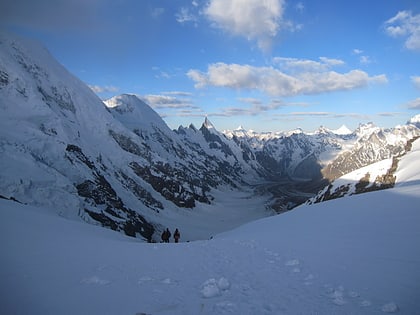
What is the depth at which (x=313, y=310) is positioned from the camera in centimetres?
681

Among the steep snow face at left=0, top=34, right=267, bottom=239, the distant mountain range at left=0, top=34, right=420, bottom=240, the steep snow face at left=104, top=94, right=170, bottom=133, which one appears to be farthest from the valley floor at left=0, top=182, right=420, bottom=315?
the steep snow face at left=104, top=94, right=170, bottom=133

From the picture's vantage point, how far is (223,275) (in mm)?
9602

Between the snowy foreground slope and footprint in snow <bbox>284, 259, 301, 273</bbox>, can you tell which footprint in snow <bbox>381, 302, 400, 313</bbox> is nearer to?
the snowy foreground slope

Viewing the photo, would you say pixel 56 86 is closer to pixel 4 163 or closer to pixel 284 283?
pixel 4 163

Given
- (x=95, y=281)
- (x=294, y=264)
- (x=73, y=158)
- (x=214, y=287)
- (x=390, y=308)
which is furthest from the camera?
(x=73, y=158)

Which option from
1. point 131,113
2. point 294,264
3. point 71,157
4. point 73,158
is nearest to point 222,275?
point 294,264

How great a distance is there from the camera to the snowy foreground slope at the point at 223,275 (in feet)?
22.8

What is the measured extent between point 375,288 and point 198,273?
17.8 feet

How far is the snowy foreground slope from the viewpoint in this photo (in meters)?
6.95

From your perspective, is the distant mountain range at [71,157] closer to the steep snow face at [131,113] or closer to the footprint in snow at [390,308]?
the footprint in snow at [390,308]

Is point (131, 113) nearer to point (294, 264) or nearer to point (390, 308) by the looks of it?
point (294, 264)

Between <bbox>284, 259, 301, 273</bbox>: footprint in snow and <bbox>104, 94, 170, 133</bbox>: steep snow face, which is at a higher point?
<bbox>104, 94, 170, 133</bbox>: steep snow face

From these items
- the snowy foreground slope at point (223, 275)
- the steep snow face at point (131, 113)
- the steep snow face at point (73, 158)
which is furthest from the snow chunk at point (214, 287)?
the steep snow face at point (131, 113)

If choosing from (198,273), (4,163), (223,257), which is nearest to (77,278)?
(198,273)
